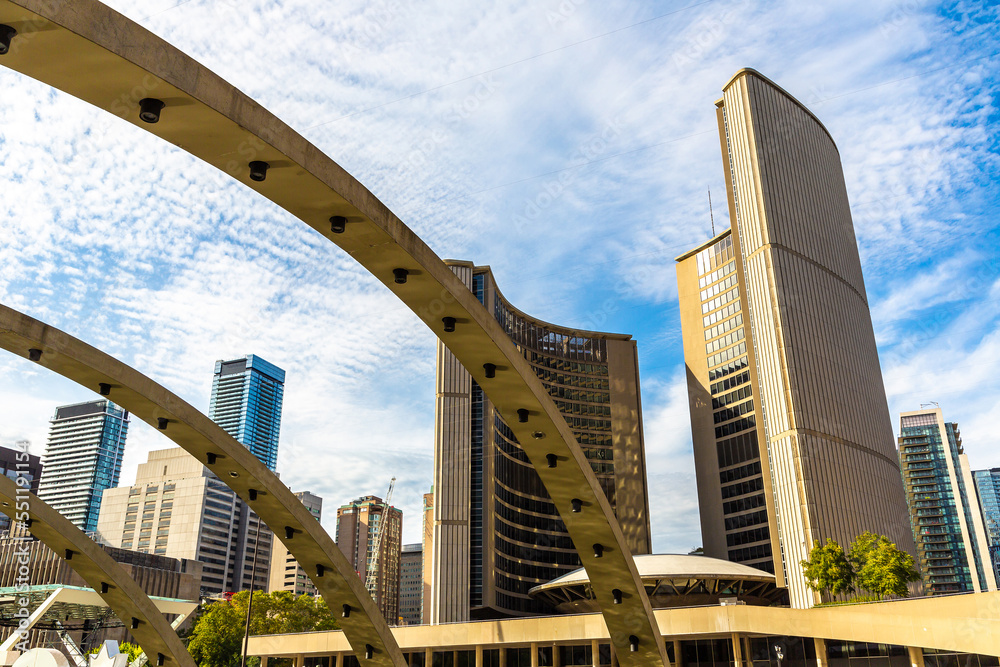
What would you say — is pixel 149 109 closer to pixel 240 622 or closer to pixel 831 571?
pixel 831 571

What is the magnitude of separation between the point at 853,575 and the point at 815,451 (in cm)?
1641

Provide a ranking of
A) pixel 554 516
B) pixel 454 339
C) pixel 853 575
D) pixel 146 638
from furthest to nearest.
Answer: pixel 554 516
pixel 853 575
pixel 146 638
pixel 454 339

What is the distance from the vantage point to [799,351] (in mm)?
70688

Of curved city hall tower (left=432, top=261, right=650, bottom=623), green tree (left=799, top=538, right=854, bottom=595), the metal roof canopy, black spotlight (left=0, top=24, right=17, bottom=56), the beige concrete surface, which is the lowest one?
the beige concrete surface

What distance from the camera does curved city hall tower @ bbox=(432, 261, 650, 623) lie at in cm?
8906

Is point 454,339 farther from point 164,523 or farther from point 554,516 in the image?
point 164,523

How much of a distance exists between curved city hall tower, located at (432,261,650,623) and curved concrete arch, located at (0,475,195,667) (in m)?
61.8

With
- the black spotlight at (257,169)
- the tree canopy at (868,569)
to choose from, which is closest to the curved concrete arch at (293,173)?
the black spotlight at (257,169)

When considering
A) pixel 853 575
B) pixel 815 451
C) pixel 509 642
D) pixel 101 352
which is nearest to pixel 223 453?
pixel 101 352

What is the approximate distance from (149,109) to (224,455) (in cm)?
1377

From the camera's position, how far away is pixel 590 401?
121 metres

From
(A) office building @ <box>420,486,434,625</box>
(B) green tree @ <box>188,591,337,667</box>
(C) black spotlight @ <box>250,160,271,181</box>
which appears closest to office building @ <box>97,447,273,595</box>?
(A) office building @ <box>420,486,434,625</box>

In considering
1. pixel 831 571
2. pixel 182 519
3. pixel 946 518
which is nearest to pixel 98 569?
pixel 831 571

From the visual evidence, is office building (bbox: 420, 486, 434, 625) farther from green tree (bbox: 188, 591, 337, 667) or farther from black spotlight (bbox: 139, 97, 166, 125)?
black spotlight (bbox: 139, 97, 166, 125)
